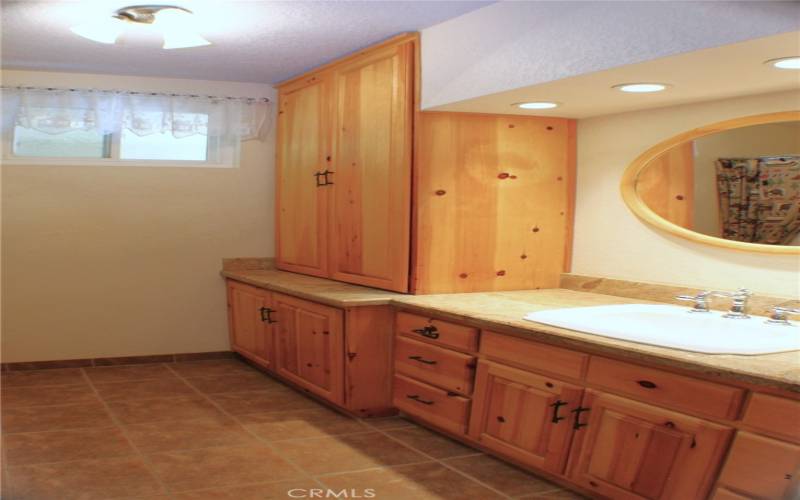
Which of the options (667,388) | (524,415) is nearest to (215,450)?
(524,415)

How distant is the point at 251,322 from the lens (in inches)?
194

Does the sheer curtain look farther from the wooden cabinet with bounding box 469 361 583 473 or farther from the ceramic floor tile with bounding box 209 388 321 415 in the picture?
the wooden cabinet with bounding box 469 361 583 473

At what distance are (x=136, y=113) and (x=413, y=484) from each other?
128 inches

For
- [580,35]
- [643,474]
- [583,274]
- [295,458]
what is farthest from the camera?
[583,274]

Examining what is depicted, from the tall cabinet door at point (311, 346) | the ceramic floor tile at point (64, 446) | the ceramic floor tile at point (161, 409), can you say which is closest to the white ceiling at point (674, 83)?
the tall cabinet door at point (311, 346)

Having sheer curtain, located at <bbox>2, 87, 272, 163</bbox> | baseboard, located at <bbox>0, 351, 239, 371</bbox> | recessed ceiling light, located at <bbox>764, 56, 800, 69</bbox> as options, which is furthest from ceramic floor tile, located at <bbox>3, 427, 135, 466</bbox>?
recessed ceiling light, located at <bbox>764, 56, 800, 69</bbox>

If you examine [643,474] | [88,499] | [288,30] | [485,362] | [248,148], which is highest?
[288,30]

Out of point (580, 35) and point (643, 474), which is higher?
point (580, 35)

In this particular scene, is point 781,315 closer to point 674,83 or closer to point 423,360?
point 674,83

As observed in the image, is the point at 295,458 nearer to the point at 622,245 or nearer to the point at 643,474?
the point at 643,474

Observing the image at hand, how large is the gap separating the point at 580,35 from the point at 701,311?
3.73 ft

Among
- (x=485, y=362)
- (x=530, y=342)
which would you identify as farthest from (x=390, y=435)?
(x=530, y=342)

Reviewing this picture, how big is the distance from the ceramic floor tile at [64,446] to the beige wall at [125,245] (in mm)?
1602

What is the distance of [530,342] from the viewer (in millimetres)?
2918
